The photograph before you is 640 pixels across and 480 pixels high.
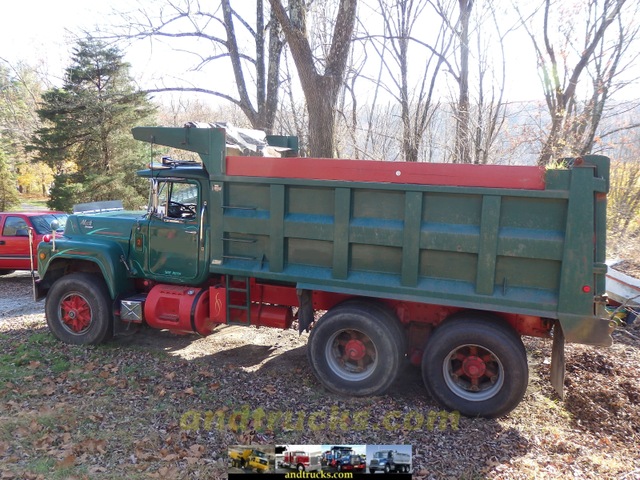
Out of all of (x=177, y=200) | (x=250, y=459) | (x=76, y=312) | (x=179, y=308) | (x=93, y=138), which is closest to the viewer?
(x=250, y=459)

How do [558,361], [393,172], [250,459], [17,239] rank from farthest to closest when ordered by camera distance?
[17,239]
[393,172]
[558,361]
[250,459]

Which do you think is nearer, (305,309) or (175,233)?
(305,309)

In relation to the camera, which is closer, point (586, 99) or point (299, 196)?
point (299, 196)

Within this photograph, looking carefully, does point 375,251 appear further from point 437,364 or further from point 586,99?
point 586,99

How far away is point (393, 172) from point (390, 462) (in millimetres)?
2619

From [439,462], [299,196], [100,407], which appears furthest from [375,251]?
[100,407]

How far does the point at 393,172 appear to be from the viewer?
479 centimetres

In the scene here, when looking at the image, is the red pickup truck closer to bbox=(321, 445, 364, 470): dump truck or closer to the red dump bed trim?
the red dump bed trim

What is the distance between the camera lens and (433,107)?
53.1ft

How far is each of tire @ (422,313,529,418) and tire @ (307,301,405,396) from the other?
375 millimetres

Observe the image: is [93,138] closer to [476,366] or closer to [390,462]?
[476,366]

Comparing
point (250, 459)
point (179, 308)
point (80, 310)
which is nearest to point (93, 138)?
point (80, 310)

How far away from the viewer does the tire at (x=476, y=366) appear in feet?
15.0

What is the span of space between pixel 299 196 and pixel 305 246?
1.78ft
